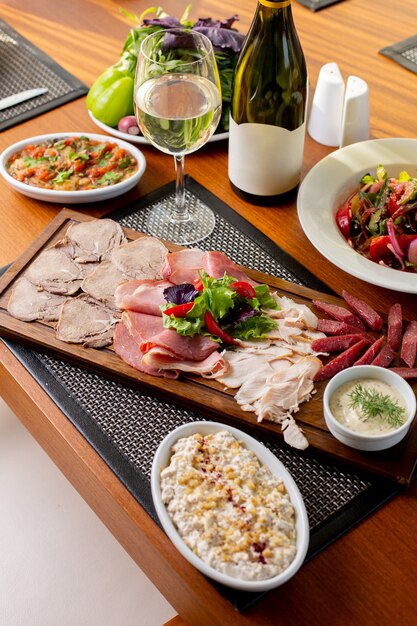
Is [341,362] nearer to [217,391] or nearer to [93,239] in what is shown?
[217,391]

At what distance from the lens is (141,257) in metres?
1.38

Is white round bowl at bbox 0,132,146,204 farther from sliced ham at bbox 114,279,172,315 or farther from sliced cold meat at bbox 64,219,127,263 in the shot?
sliced ham at bbox 114,279,172,315

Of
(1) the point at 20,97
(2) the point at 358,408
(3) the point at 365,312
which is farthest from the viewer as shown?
(1) the point at 20,97

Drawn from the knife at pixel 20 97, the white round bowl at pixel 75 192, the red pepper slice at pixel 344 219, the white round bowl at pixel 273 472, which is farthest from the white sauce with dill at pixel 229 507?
the knife at pixel 20 97

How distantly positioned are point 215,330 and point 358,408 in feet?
0.91

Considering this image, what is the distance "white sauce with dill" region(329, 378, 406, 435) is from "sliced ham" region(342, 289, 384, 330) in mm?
182

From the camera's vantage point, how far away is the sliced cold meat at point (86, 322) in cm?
125

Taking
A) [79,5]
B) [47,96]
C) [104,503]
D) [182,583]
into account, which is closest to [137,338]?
[104,503]

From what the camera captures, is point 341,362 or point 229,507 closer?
point 229,507

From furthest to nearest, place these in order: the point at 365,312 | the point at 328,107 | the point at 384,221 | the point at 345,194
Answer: the point at 328,107 → the point at 345,194 → the point at 384,221 → the point at 365,312

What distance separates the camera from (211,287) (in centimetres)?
122

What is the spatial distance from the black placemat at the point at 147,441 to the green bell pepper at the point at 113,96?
1.92 ft

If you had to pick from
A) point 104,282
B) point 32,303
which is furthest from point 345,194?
point 32,303

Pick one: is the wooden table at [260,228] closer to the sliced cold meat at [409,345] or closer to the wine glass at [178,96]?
the sliced cold meat at [409,345]
